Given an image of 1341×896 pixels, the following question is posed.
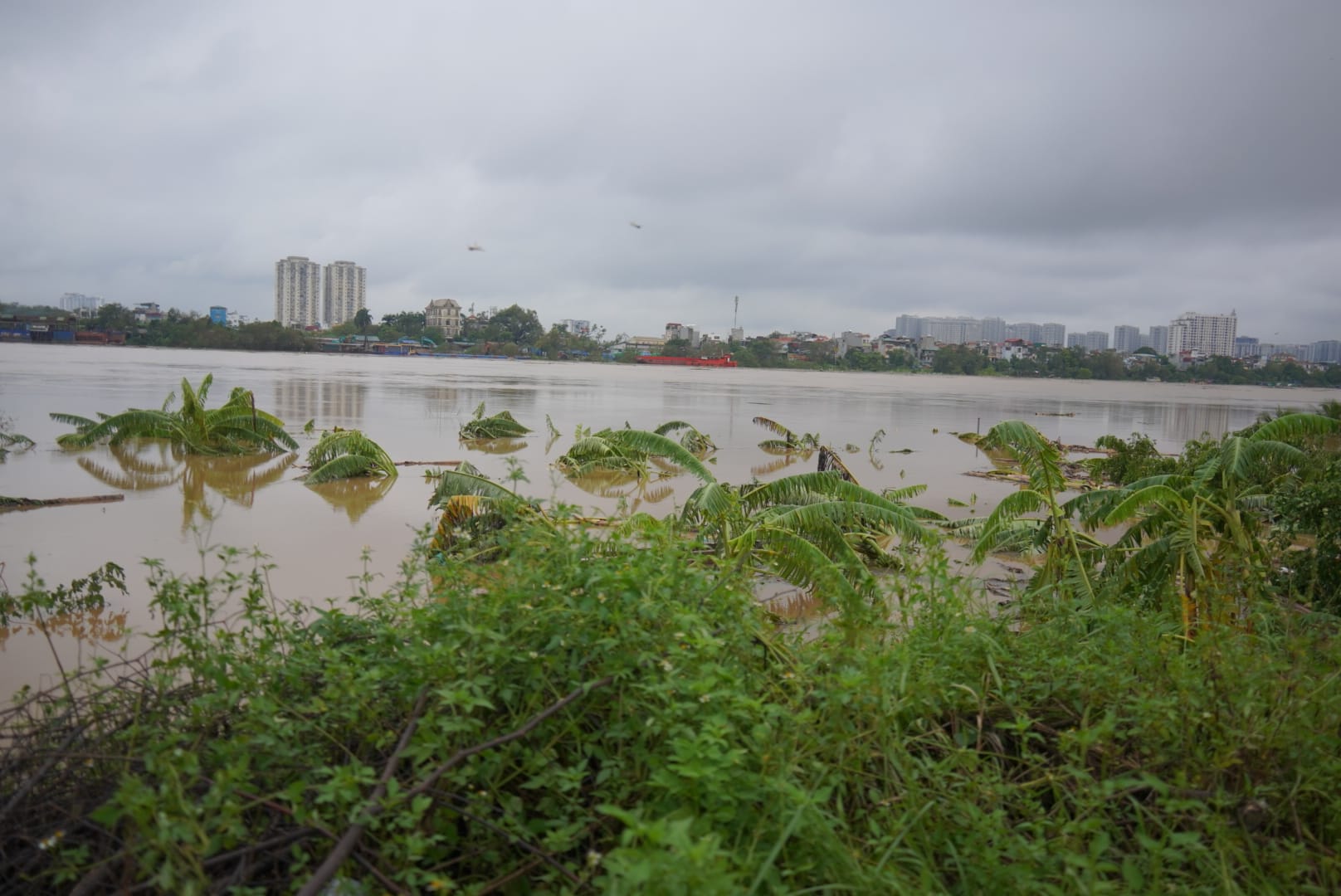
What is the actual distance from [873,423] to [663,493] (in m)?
18.3

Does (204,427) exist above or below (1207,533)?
below

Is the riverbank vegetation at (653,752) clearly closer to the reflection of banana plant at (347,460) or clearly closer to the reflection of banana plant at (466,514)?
the reflection of banana plant at (466,514)

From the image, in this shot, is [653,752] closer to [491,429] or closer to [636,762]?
[636,762]

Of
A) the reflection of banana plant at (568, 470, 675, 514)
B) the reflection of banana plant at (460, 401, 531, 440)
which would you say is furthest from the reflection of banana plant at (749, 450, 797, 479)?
the reflection of banana plant at (460, 401, 531, 440)

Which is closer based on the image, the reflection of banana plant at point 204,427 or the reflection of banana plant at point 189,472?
the reflection of banana plant at point 189,472

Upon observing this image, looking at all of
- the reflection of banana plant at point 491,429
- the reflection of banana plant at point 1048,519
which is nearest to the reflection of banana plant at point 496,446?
the reflection of banana plant at point 491,429

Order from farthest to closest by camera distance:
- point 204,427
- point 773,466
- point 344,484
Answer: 1. point 773,466
2. point 204,427
3. point 344,484

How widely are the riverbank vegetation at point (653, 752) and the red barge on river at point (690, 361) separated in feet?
399

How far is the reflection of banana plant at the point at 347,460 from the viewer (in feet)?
44.5

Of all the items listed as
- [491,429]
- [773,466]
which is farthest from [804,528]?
[491,429]

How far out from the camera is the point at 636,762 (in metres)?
2.64

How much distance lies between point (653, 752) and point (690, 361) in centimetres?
13232

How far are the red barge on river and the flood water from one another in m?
77.9

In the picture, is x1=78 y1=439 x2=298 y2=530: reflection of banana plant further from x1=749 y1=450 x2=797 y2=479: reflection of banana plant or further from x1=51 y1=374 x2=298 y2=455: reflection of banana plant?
x1=749 y1=450 x2=797 y2=479: reflection of banana plant
